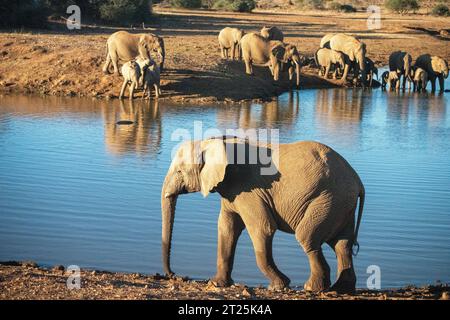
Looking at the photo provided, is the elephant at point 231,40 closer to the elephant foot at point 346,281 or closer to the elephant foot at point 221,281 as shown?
the elephant foot at point 221,281

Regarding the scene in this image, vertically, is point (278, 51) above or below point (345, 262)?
above

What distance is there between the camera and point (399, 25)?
47656 mm

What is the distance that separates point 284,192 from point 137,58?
1565 cm

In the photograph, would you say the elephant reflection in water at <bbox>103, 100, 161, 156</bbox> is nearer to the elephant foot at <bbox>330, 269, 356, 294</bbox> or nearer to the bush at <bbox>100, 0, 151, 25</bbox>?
the elephant foot at <bbox>330, 269, 356, 294</bbox>

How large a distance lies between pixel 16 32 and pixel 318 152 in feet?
80.4

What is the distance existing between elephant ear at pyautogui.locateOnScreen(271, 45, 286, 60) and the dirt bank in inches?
802

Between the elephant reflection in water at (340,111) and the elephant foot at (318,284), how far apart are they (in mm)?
10268

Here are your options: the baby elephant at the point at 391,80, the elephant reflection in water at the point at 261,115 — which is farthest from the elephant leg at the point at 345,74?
the elephant reflection in water at the point at 261,115

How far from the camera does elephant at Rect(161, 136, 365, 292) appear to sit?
8227 mm

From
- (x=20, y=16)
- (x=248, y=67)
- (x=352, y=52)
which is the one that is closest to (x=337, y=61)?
(x=352, y=52)

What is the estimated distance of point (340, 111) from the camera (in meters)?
23.5

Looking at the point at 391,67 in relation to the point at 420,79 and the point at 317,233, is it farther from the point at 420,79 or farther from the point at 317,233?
the point at 317,233

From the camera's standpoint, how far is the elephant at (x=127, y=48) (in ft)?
80.3

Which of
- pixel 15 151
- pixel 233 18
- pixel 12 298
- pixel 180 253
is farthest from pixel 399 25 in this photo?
pixel 12 298
